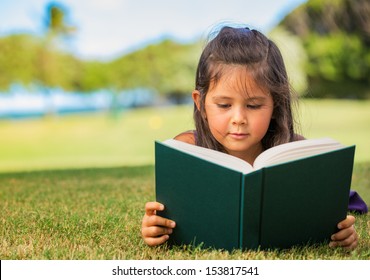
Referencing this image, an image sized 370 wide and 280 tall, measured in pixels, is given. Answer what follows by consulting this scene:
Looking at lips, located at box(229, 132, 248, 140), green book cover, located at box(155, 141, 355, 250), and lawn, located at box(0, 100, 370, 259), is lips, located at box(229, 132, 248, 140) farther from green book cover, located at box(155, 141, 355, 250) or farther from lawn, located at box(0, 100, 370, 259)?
lawn, located at box(0, 100, 370, 259)

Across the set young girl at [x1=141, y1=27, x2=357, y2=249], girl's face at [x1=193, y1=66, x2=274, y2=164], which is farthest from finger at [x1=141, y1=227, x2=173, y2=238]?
girl's face at [x1=193, y1=66, x2=274, y2=164]

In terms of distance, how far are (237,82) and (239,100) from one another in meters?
0.10

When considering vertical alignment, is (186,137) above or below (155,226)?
above

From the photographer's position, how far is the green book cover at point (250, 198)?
196 cm

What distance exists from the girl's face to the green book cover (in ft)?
1.35

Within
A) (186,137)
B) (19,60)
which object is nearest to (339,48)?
(19,60)

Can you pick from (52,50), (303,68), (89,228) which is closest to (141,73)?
(52,50)

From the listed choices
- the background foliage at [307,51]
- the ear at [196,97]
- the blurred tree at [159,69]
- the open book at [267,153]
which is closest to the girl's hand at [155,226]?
the open book at [267,153]

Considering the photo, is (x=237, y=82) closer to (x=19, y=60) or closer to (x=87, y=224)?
(x=87, y=224)

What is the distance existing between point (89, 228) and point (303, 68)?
104ft

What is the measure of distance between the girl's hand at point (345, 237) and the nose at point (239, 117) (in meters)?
0.64

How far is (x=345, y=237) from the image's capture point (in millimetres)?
2318

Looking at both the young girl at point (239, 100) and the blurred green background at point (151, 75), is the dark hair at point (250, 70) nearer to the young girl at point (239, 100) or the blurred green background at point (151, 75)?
the young girl at point (239, 100)
